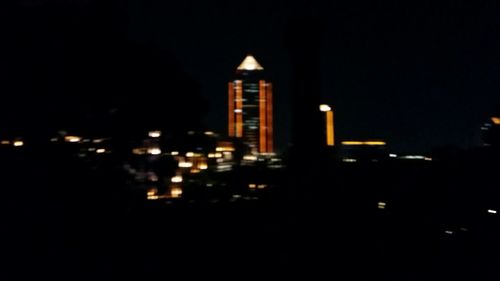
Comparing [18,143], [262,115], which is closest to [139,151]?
[18,143]

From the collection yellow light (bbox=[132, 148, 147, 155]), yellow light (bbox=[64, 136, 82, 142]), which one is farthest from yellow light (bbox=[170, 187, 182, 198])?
yellow light (bbox=[64, 136, 82, 142])

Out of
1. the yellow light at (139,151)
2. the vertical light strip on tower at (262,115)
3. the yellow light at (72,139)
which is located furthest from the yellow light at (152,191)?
the vertical light strip on tower at (262,115)

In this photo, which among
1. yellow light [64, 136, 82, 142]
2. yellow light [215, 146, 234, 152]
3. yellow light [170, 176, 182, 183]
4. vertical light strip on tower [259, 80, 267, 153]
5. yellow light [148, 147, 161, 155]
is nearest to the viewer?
yellow light [64, 136, 82, 142]

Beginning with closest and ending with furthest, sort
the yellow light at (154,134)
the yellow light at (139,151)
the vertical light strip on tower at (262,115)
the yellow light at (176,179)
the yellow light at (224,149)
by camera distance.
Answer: the yellow light at (139,151) → the yellow light at (176,179) → the yellow light at (154,134) → the yellow light at (224,149) → the vertical light strip on tower at (262,115)

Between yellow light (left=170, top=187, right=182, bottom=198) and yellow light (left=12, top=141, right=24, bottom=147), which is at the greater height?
yellow light (left=12, top=141, right=24, bottom=147)

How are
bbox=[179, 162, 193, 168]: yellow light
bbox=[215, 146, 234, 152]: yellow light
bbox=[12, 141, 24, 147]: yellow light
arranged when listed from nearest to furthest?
1. bbox=[12, 141, 24, 147]: yellow light
2. bbox=[179, 162, 193, 168]: yellow light
3. bbox=[215, 146, 234, 152]: yellow light

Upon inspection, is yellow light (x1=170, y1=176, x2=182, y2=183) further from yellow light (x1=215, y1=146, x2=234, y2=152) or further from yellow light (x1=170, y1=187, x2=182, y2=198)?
yellow light (x1=215, y1=146, x2=234, y2=152)

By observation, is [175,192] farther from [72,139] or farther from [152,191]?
[72,139]

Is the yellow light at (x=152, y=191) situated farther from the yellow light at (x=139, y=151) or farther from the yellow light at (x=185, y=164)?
the yellow light at (x=185, y=164)

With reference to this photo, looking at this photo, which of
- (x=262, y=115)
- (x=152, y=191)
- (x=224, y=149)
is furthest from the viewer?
(x=262, y=115)

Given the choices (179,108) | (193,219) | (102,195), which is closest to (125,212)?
(102,195)

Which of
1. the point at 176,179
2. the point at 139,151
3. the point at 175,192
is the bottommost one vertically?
the point at 175,192

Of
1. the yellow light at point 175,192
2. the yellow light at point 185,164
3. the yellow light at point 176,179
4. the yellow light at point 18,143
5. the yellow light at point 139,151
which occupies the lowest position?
the yellow light at point 175,192

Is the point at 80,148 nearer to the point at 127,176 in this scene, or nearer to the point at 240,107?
the point at 127,176
